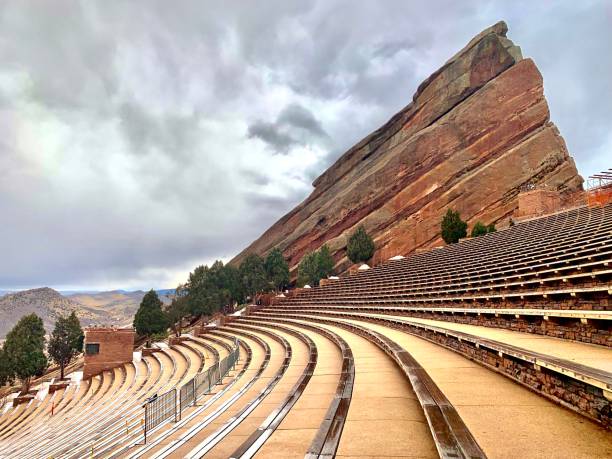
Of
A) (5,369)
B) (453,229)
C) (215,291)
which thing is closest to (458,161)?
(453,229)

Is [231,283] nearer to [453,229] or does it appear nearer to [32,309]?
[453,229]

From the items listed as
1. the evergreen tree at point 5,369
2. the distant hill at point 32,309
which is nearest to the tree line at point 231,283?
the evergreen tree at point 5,369

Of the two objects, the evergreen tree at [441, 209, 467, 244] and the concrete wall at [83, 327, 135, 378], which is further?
the evergreen tree at [441, 209, 467, 244]

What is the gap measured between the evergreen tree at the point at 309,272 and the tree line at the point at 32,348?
31.6 metres

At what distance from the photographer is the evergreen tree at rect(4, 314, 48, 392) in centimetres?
4394

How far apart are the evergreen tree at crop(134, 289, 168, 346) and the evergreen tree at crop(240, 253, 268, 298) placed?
12.7 m

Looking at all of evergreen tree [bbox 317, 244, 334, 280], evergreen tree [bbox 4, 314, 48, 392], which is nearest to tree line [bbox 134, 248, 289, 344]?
evergreen tree [bbox 317, 244, 334, 280]

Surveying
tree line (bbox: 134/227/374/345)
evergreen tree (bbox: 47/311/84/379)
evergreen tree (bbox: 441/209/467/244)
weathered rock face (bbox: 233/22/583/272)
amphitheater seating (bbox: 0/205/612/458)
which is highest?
weathered rock face (bbox: 233/22/583/272)

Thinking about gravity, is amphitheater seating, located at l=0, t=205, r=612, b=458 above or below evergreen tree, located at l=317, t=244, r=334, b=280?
below

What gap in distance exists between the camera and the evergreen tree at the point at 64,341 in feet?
162

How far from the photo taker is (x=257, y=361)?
591 inches

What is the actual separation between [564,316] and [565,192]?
56.3 m

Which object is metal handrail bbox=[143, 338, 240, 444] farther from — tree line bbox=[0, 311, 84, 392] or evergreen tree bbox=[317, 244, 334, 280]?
evergreen tree bbox=[317, 244, 334, 280]

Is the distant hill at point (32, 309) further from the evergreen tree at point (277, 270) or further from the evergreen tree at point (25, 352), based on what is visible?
the evergreen tree at point (277, 270)
